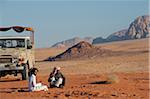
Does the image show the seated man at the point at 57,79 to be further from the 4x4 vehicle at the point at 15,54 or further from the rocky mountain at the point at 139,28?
the rocky mountain at the point at 139,28

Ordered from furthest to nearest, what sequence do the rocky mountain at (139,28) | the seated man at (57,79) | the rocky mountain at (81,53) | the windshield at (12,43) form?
the rocky mountain at (139,28) → the rocky mountain at (81,53) → the windshield at (12,43) → the seated man at (57,79)

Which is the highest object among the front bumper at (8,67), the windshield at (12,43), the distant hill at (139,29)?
the distant hill at (139,29)

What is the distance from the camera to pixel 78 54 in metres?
60.8

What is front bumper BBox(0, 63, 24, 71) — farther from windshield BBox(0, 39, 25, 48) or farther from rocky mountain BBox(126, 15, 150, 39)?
rocky mountain BBox(126, 15, 150, 39)

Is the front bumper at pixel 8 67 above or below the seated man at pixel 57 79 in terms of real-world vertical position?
above

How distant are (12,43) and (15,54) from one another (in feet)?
2.99

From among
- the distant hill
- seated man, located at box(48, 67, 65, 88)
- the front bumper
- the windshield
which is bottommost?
seated man, located at box(48, 67, 65, 88)

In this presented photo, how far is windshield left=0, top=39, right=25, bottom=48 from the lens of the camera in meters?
23.6

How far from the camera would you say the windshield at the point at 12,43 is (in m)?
23.6

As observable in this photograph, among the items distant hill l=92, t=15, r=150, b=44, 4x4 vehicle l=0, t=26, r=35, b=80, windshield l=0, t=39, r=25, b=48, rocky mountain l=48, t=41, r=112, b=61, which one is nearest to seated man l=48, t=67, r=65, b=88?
4x4 vehicle l=0, t=26, r=35, b=80

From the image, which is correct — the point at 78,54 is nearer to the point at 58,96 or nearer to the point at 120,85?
the point at 120,85

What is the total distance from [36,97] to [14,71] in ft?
25.8

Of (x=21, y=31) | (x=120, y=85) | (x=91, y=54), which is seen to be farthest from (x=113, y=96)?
(x=91, y=54)

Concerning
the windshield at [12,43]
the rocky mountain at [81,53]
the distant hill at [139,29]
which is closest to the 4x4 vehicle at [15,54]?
the windshield at [12,43]
